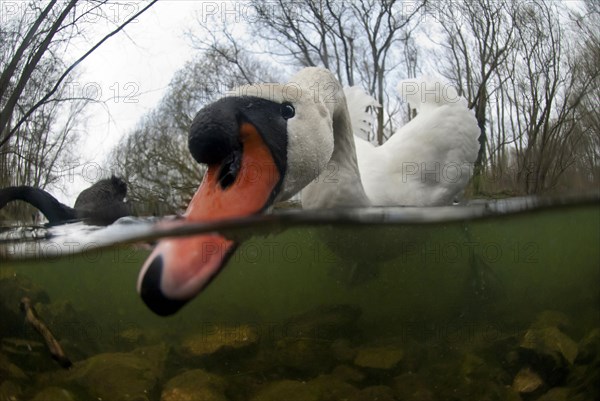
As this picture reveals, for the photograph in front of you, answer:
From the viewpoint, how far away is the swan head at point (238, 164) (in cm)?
115

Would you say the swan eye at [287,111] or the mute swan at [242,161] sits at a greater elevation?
the swan eye at [287,111]

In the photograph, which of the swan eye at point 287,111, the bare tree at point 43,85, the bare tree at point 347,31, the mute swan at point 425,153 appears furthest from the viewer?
the mute swan at point 425,153

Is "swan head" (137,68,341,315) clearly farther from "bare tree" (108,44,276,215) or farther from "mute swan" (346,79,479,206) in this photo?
"mute swan" (346,79,479,206)

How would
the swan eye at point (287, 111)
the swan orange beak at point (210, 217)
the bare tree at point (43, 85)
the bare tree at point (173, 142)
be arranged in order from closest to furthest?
the swan orange beak at point (210, 217), the bare tree at point (173, 142), the swan eye at point (287, 111), the bare tree at point (43, 85)

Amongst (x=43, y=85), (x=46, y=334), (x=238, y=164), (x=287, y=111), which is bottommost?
(x=46, y=334)

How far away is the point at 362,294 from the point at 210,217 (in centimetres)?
57

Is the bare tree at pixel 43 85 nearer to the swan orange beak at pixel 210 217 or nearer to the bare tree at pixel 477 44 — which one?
the swan orange beak at pixel 210 217

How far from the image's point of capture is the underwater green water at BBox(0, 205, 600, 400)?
149 cm

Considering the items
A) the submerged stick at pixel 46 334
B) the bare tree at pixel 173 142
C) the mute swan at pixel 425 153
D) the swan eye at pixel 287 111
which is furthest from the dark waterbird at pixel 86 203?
the mute swan at pixel 425 153

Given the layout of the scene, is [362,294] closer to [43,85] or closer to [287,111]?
[287,111]

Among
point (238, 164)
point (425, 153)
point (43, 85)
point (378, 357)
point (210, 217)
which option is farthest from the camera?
point (425, 153)

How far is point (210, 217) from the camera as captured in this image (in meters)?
1.28

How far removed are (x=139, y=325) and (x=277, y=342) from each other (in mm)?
385

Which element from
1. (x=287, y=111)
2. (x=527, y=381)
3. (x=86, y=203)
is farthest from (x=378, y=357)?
(x=86, y=203)
